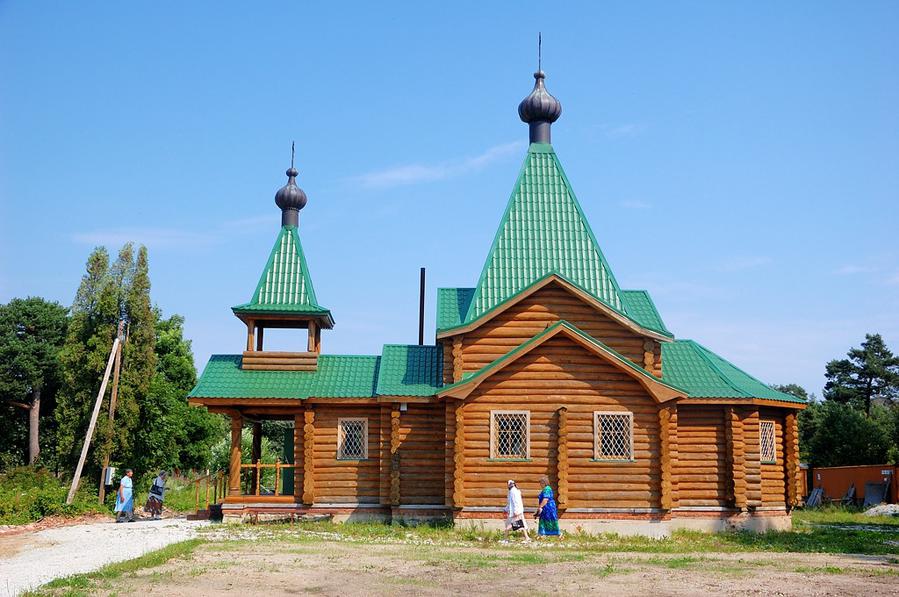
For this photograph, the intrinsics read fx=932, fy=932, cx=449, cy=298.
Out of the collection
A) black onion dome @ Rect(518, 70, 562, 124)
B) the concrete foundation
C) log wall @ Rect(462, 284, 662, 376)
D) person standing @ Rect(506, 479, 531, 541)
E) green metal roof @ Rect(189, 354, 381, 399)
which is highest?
black onion dome @ Rect(518, 70, 562, 124)

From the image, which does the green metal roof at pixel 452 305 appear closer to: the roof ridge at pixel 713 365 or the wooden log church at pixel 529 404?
the wooden log church at pixel 529 404

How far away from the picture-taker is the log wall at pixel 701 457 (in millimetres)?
21688

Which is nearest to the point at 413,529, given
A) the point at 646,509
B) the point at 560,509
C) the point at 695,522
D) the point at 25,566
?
the point at 560,509

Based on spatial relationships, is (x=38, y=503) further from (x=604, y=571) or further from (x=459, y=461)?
(x=604, y=571)

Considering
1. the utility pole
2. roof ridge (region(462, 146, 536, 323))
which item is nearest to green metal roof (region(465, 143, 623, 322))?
roof ridge (region(462, 146, 536, 323))

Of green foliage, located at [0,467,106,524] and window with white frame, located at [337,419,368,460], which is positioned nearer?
window with white frame, located at [337,419,368,460]

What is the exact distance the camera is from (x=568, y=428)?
20734 millimetres

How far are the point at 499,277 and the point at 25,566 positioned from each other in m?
12.6

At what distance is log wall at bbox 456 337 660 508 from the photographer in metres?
20.6

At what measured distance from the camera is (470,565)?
13836 millimetres

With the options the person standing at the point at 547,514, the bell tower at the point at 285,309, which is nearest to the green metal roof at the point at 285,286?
the bell tower at the point at 285,309

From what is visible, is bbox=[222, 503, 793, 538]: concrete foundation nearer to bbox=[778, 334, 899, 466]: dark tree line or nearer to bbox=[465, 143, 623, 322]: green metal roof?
bbox=[465, 143, 623, 322]: green metal roof

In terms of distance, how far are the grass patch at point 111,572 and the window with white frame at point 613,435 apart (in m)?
8.99

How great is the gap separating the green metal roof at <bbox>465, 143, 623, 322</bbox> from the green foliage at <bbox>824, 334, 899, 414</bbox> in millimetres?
41864
